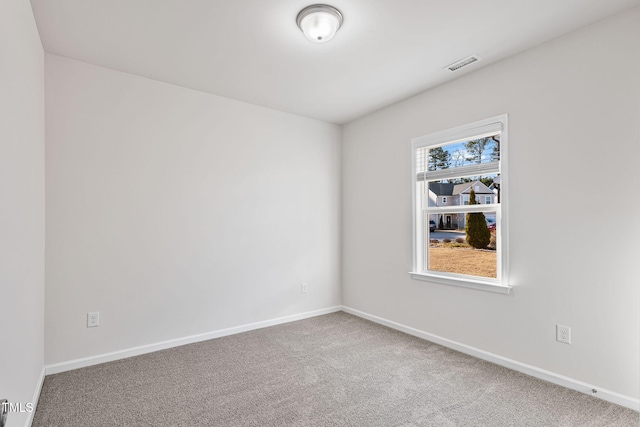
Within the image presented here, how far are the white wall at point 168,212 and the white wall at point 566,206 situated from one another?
5.47ft

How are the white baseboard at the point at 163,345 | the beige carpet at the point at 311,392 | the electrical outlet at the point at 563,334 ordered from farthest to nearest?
the white baseboard at the point at 163,345
the electrical outlet at the point at 563,334
the beige carpet at the point at 311,392

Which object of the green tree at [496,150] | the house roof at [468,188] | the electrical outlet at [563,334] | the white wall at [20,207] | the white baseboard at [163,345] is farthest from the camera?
the house roof at [468,188]

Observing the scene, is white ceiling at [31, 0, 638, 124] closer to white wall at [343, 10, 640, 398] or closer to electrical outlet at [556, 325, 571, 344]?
white wall at [343, 10, 640, 398]

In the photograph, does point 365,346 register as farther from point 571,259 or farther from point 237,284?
point 571,259

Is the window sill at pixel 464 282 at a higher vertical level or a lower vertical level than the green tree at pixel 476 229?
lower

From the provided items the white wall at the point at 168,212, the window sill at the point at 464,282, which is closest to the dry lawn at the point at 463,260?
the window sill at the point at 464,282

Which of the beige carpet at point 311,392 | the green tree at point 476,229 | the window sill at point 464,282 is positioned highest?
the green tree at point 476,229

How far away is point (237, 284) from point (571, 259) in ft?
9.85

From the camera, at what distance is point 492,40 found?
8.21 feet

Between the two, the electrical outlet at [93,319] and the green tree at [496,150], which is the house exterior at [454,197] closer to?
the green tree at [496,150]

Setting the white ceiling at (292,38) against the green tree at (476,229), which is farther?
the green tree at (476,229)

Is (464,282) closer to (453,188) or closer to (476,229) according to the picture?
(476,229)

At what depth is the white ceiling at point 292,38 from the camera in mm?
2135

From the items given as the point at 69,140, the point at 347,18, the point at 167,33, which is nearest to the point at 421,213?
the point at 347,18
